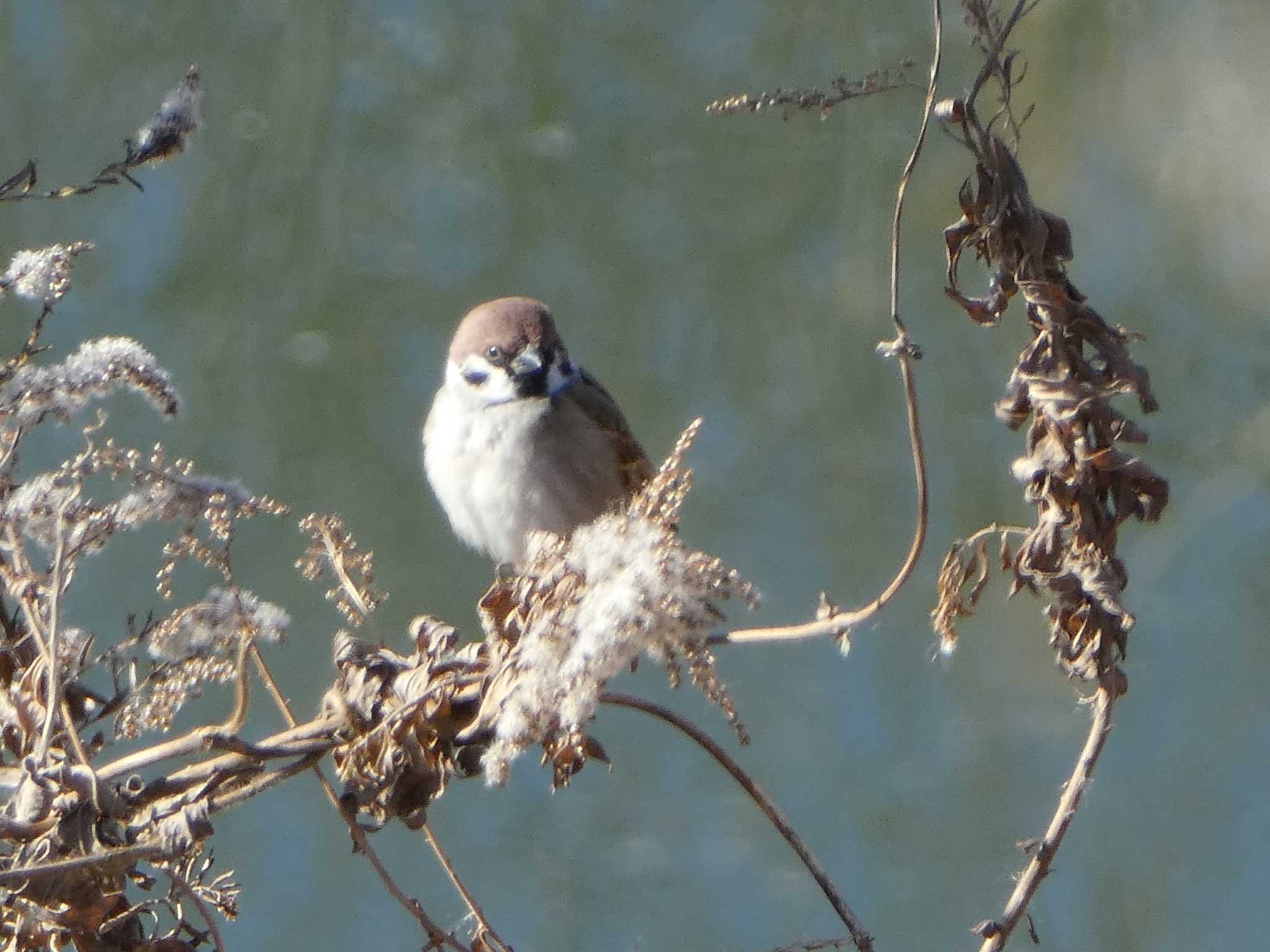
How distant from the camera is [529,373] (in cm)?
273

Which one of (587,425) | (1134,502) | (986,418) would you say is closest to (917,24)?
(986,418)

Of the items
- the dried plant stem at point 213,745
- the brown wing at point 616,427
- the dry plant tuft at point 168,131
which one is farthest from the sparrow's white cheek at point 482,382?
the dried plant stem at point 213,745

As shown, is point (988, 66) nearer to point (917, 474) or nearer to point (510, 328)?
point (917, 474)

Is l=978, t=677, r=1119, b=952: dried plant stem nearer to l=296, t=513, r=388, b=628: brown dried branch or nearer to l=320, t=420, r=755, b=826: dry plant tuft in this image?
l=320, t=420, r=755, b=826: dry plant tuft

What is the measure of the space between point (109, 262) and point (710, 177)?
120 centimetres

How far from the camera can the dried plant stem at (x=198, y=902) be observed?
1.04 metres

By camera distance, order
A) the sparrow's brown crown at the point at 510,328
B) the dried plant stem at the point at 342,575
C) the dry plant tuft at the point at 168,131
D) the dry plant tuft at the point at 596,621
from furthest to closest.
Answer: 1. the sparrow's brown crown at the point at 510,328
2. the dried plant stem at the point at 342,575
3. the dry plant tuft at the point at 168,131
4. the dry plant tuft at the point at 596,621

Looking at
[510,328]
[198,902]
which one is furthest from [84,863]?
[510,328]

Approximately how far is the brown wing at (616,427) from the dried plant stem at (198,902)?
1.75m

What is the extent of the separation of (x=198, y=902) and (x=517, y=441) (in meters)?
1.72

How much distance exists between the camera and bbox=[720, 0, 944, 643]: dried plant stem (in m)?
1.00

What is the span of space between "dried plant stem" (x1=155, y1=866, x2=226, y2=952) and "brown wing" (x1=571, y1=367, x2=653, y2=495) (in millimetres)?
1747

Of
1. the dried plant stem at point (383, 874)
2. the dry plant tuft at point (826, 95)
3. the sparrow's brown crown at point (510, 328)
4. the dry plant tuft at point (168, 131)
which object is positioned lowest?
the dried plant stem at point (383, 874)

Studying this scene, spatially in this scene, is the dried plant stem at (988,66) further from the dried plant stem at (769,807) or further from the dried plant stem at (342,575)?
the dried plant stem at (342,575)
